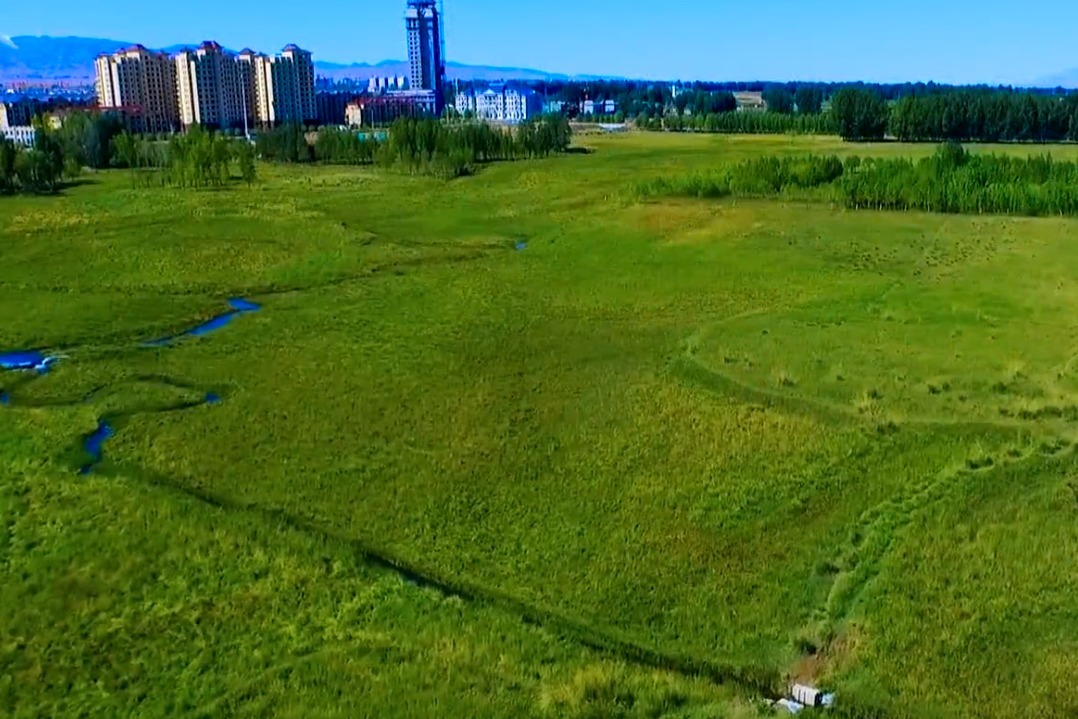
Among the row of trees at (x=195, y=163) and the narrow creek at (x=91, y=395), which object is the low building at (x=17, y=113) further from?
the narrow creek at (x=91, y=395)

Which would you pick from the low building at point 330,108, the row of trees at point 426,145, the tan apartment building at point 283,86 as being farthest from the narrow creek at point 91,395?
the low building at point 330,108

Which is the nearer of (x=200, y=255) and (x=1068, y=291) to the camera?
(x=1068, y=291)

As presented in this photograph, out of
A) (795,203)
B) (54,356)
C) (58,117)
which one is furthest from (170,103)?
(54,356)

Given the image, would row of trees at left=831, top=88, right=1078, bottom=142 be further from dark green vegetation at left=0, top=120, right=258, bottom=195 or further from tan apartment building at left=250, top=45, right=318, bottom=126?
tan apartment building at left=250, top=45, right=318, bottom=126

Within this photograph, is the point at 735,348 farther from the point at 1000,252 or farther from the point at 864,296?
the point at 1000,252

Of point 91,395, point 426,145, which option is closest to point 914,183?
point 426,145

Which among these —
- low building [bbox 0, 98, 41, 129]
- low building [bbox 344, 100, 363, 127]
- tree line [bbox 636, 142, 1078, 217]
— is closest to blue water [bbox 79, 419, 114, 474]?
tree line [bbox 636, 142, 1078, 217]
